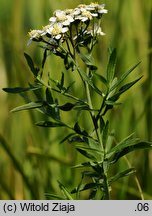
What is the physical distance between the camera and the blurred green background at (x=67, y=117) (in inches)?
67.3

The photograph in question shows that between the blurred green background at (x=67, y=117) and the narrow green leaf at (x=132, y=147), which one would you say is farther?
the blurred green background at (x=67, y=117)

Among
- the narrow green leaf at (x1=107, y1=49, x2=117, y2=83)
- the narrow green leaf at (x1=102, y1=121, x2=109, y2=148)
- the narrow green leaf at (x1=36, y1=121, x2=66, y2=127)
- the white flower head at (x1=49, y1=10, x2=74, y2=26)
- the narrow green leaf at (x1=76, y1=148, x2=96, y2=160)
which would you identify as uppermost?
the white flower head at (x1=49, y1=10, x2=74, y2=26)

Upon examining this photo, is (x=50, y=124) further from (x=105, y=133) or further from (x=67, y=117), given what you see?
(x=67, y=117)

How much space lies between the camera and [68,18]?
3.44 ft

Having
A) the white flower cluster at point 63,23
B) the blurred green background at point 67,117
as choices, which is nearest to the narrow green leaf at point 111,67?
the white flower cluster at point 63,23

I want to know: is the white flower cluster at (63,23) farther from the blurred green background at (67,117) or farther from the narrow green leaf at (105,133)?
the blurred green background at (67,117)

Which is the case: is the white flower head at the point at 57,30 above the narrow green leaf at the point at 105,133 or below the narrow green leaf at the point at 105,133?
above

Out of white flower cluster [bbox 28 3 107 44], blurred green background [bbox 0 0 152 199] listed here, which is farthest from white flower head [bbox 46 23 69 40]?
blurred green background [bbox 0 0 152 199]

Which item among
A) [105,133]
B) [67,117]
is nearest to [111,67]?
[105,133]

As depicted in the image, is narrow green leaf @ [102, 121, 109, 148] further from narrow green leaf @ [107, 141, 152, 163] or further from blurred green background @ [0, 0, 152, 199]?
blurred green background @ [0, 0, 152, 199]

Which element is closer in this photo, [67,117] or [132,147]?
[132,147]

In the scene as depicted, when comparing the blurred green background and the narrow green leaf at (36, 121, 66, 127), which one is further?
the blurred green background

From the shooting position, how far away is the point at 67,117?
73.4 inches

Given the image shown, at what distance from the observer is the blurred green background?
1710 mm
